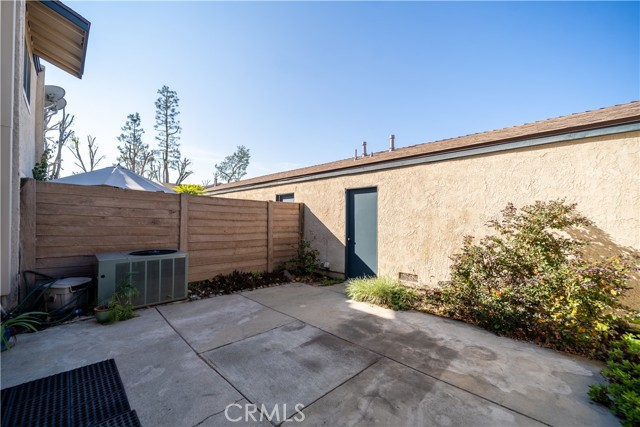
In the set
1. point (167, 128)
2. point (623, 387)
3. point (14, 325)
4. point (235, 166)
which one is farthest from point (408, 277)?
point (235, 166)

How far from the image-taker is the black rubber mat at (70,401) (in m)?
1.75

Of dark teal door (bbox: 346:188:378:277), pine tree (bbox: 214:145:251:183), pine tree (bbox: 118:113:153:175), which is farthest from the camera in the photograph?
pine tree (bbox: 214:145:251:183)

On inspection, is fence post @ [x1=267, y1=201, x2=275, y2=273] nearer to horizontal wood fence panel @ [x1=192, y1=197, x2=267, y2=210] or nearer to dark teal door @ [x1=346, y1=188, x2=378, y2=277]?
horizontal wood fence panel @ [x1=192, y1=197, x2=267, y2=210]

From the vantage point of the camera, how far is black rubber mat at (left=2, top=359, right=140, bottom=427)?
69.1 inches

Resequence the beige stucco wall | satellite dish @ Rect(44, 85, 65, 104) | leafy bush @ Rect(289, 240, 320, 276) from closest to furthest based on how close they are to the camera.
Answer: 1. the beige stucco wall
2. leafy bush @ Rect(289, 240, 320, 276)
3. satellite dish @ Rect(44, 85, 65, 104)

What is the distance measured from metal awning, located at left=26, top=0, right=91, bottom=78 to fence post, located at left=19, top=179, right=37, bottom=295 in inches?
124

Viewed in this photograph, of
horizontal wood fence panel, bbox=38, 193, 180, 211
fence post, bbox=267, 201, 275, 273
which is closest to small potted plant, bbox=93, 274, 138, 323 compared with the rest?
horizontal wood fence panel, bbox=38, 193, 180, 211

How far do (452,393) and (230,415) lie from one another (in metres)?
1.93

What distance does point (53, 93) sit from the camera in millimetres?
7715

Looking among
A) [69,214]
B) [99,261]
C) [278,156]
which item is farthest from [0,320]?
[278,156]

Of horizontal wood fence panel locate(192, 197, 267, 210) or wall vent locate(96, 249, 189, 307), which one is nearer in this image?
wall vent locate(96, 249, 189, 307)

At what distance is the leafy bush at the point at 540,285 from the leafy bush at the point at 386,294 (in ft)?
1.77

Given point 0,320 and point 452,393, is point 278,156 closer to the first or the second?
point 0,320

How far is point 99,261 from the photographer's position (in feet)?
12.0
